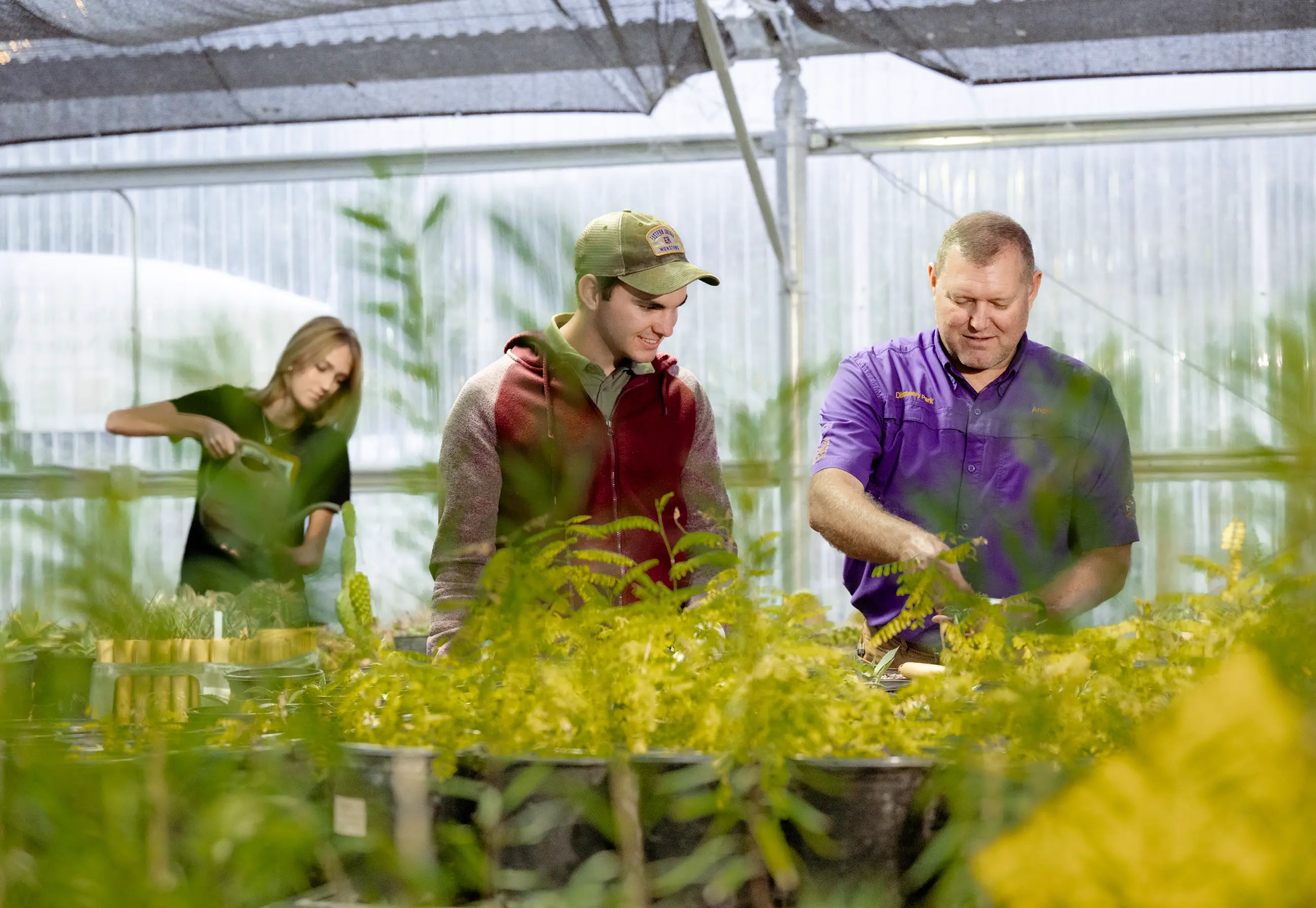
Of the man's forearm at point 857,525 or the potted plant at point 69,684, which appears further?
the man's forearm at point 857,525

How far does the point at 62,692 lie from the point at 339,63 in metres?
3.27

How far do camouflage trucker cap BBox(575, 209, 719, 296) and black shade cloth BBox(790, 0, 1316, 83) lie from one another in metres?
2.22

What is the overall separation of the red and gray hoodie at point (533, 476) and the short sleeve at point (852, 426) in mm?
466

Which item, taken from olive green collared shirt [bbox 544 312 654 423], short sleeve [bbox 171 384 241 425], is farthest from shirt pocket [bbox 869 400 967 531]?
short sleeve [bbox 171 384 241 425]

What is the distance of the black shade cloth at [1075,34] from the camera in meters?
3.09

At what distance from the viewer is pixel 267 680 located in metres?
0.90

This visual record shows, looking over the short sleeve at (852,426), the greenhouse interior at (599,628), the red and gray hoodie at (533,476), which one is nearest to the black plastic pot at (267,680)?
the greenhouse interior at (599,628)

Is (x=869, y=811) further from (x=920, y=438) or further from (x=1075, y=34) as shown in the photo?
(x=1075, y=34)

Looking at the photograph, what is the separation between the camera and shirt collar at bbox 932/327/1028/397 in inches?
72.8

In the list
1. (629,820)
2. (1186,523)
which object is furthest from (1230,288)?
(629,820)

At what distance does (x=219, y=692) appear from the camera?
1046mm

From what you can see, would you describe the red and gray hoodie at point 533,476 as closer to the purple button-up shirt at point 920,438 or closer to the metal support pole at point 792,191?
the purple button-up shirt at point 920,438

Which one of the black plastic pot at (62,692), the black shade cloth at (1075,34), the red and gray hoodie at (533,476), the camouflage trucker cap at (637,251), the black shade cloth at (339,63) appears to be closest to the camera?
the red and gray hoodie at (533,476)

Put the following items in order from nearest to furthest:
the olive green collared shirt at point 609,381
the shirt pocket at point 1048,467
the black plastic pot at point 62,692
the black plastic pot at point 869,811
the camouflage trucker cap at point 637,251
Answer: the shirt pocket at point 1048,467 → the black plastic pot at point 869,811 → the black plastic pot at point 62,692 → the camouflage trucker cap at point 637,251 → the olive green collared shirt at point 609,381
